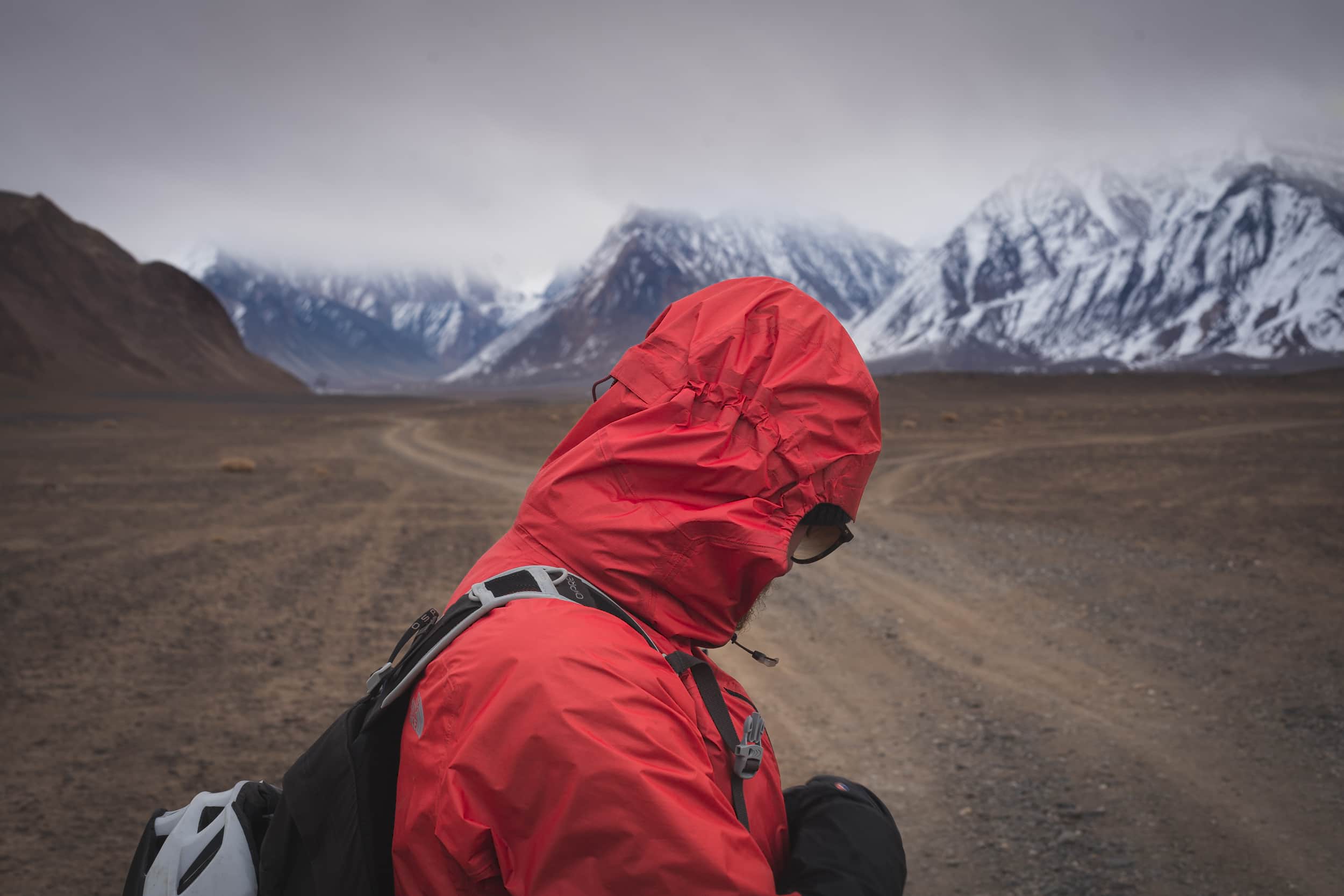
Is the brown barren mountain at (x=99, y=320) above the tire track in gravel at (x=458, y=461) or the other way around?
above

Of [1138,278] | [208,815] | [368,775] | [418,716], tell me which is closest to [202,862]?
[208,815]

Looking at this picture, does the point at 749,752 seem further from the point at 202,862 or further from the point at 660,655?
the point at 202,862

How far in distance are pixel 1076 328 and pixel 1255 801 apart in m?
171

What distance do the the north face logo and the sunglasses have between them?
860 mm

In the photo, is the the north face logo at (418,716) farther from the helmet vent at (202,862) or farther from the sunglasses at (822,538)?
the sunglasses at (822,538)

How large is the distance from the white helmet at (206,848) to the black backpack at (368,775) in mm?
12

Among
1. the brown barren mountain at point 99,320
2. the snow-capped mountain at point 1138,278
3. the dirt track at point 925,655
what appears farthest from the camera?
the snow-capped mountain at point 1138,278

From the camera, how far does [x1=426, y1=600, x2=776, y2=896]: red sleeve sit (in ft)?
4.04

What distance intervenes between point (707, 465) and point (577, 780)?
2.08 feet

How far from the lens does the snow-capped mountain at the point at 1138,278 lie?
133500 millimetres

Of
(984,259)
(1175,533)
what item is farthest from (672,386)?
(984,259)

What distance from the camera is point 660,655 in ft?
4.86

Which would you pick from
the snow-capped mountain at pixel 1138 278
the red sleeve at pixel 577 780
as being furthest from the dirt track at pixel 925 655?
the snow-capped mountain at pixel 1138 278

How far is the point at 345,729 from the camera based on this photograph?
4.91 ft
